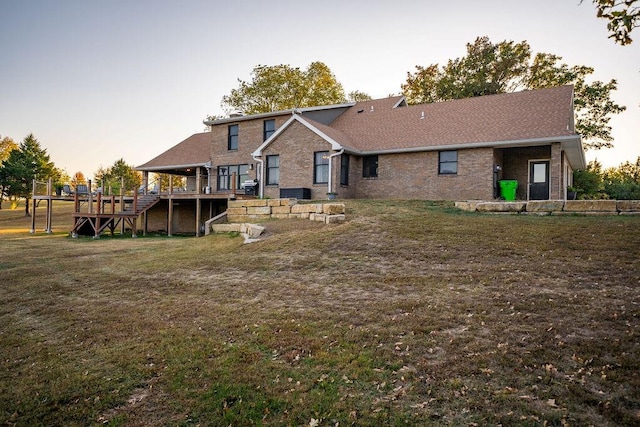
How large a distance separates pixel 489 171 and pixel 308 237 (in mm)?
9680

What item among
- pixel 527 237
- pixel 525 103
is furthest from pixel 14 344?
pixel 525 103

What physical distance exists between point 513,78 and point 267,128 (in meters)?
20.1

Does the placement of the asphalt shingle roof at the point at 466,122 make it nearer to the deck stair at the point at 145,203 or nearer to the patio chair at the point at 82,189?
the deck stair at the point at 145,203

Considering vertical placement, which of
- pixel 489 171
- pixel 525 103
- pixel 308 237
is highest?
pixel 525 103

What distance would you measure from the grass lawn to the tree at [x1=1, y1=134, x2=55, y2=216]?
41.8 m

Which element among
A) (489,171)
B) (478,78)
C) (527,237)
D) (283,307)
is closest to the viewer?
(283,307)

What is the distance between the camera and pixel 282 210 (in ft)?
50.4

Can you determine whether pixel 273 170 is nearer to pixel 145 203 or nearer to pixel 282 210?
pixel 282 210

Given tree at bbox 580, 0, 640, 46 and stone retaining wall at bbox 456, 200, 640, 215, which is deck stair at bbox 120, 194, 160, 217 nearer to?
stone retaining wall at bbox 456, 200, 640, 215

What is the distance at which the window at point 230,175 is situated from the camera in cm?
2294

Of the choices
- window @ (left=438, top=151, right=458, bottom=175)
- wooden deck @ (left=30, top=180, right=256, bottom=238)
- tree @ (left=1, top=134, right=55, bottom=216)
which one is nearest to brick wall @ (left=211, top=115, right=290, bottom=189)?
wooden deck @ (left=30, top=180, right=256, bottom=238)

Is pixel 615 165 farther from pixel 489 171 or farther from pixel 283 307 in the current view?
pixel 283 307

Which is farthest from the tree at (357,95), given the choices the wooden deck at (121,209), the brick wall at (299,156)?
the wooden deck at (121,209)

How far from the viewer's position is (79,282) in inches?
335
